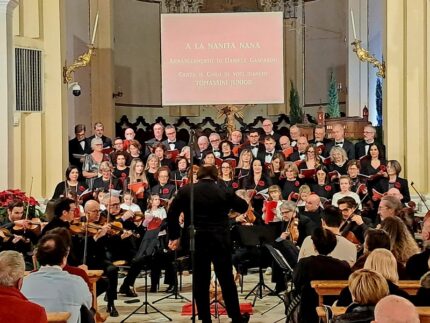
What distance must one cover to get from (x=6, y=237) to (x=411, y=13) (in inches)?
235

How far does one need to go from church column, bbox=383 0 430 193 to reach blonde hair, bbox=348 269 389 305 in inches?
282

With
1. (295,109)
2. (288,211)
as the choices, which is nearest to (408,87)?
(288,211)

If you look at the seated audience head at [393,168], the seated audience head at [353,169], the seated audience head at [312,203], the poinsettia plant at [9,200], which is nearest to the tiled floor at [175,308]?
the seated audience head at [312,203]

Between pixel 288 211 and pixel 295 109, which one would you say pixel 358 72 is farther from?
pixel 288 211

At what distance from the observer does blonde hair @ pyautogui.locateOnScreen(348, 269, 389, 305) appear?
409 cm

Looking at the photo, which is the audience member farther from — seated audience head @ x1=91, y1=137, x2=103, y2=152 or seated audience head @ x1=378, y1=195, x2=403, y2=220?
seated audience head @ x1=91, y1=137, x2=103, y2=152

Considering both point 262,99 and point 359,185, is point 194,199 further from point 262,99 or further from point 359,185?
point 262,99

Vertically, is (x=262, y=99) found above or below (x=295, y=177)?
above

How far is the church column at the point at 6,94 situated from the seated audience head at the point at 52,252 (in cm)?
498

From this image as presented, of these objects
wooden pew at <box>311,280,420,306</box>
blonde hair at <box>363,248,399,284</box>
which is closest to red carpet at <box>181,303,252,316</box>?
wooden pew at <box>311,280,420,306</box>

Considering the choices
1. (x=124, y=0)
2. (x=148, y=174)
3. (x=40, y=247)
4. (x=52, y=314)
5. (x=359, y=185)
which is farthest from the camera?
(x=124, y=0)

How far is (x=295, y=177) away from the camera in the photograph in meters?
10.0

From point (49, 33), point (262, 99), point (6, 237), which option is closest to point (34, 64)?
point (49, 33)

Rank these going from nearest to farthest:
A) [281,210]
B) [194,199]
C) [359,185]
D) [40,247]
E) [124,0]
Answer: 1. [40,247]
2. [194,199]
3. [281,210]
4. [359,185]
5. [124,0]
